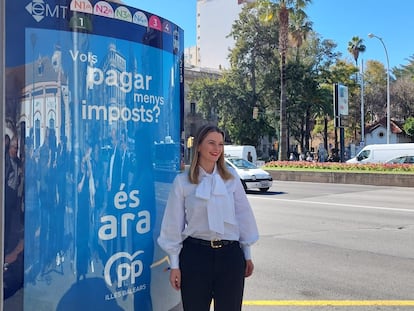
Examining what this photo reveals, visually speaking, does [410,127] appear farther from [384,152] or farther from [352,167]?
[352,167]

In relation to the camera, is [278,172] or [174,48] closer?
[174,48]

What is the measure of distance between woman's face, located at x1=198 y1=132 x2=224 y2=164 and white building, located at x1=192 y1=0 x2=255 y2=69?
87.4 meters

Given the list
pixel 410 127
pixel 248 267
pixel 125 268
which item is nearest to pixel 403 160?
pixel 248 267

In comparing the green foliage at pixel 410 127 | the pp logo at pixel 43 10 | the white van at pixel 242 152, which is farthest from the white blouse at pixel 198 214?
the green foliage at pixel 410 127

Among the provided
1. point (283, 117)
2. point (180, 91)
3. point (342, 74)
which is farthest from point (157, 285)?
point (342, 74)

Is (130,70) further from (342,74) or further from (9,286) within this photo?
(342,74)

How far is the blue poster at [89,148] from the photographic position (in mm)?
2570

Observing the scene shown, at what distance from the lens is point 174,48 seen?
3344 mm

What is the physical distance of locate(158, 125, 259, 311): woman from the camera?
2.82 meters

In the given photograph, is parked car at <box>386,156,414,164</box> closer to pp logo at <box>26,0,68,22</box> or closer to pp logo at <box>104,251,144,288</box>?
pp logo at <box>104,251,144,288</box>

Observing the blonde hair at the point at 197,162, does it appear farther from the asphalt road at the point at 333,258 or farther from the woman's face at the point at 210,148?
the asphalt road at the point at 333,258

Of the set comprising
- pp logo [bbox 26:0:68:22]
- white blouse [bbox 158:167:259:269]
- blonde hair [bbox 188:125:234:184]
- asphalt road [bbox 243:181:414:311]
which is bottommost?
asphalt road [bbox 243:181:414:311]

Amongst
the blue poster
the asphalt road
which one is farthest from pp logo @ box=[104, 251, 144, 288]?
the asphalt road

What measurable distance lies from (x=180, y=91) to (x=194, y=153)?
72 centimetres
